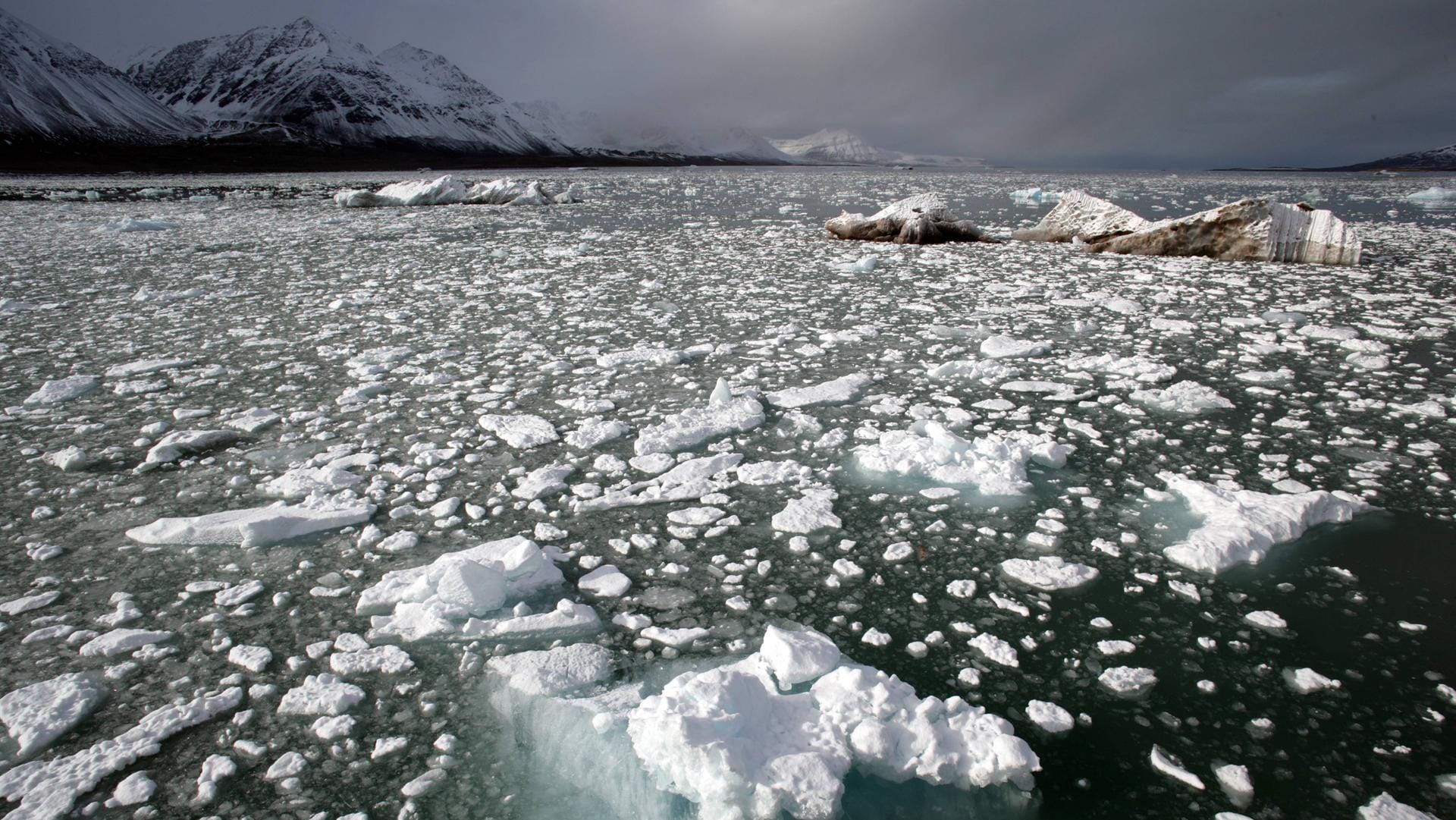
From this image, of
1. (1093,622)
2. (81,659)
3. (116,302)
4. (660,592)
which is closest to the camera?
(81,659)

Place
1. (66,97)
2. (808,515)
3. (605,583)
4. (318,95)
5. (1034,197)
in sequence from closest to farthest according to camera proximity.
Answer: (605,583) < (808,515) < (1034,197) < (66,97) < (318,95)

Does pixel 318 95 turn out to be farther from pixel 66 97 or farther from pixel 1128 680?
pixel 1128 680

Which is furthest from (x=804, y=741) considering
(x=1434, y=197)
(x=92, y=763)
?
(x=1434, y=197)

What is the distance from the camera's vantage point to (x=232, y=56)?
156 m

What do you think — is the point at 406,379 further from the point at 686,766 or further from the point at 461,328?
the point at 686,766

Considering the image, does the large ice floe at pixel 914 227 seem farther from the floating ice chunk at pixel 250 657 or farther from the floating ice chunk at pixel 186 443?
the floating ice chunk at pixel 250 657

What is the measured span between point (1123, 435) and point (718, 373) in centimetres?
210

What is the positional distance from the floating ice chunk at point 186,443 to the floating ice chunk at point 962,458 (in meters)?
2.80

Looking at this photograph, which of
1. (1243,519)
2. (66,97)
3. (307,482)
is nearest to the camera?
(1243,519)

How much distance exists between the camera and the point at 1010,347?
4488 mm

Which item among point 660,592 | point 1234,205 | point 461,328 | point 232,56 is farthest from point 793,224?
point 232,56

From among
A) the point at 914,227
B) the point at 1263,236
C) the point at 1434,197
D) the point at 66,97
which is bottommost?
the point at 1263,236

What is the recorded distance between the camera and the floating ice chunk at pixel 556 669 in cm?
172

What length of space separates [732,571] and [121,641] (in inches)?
64.7
